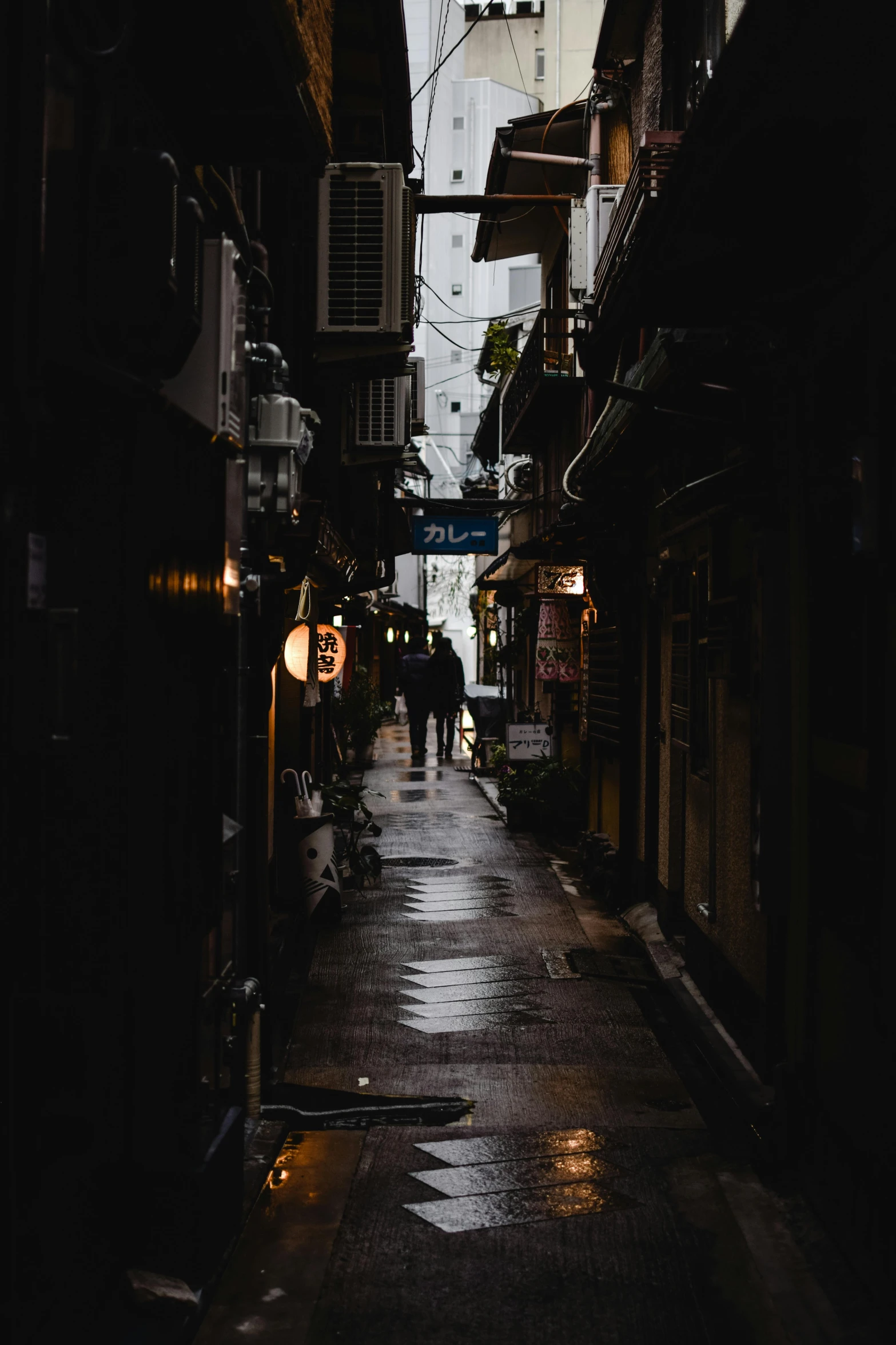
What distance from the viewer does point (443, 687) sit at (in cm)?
3000

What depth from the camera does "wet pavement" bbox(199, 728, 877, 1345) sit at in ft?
16.5

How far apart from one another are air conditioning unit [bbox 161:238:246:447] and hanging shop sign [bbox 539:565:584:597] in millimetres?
12161

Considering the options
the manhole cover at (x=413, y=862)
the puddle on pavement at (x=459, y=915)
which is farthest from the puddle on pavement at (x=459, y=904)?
the manhole cover at (x=413, y=862)

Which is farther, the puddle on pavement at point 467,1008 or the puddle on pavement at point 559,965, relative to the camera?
the puddle on pavement at point 559,965

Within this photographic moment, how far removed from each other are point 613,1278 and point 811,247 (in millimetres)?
5142

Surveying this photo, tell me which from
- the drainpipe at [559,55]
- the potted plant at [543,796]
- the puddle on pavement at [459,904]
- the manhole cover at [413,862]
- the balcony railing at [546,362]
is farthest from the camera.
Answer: the drainpipe at [559,55]

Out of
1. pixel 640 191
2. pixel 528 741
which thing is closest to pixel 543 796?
pixel 528 741

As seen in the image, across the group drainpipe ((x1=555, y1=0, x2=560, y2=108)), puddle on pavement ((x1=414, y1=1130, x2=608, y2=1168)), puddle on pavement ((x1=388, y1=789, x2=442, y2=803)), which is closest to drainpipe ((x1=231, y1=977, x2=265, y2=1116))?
puddle on pavement ((x1=414, y1=1130, x2=608, y2=1168))

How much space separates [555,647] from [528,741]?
171cm

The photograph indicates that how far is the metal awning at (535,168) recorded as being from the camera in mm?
17891

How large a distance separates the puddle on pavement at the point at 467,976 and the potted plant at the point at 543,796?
7380 millimetres

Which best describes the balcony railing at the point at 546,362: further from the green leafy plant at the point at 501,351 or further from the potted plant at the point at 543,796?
the potted plant at the point at 543,796

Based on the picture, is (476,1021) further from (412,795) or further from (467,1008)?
(412,795)

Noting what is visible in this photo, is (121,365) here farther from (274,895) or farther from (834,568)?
(274,895)
